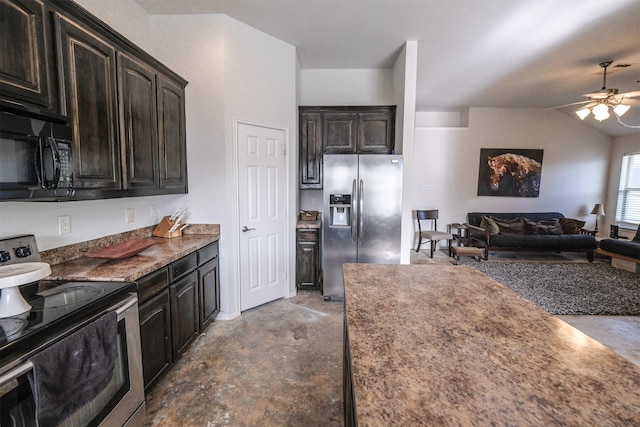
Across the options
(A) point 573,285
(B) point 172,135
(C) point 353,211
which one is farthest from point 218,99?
(A) point 573,285

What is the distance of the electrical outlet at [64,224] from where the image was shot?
1.92 m

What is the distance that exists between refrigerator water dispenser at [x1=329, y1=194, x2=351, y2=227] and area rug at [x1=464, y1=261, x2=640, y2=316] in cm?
249

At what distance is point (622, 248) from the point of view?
15.8ft

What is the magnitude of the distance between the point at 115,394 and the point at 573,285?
5.34 metres

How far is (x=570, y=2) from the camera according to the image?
2580mm

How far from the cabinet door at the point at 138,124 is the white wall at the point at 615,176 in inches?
336

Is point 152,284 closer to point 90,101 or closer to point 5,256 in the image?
point 5,256

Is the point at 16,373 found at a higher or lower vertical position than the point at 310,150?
lower

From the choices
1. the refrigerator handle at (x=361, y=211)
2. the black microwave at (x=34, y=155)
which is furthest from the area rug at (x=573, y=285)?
Result: the black microwave at (x=34, y=155)

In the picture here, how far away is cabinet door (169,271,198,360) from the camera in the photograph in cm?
218

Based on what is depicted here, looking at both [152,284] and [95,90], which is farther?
[152,284]

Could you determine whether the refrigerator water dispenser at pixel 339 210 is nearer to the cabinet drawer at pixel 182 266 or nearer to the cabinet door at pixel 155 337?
the cabinet drawer at pixel 182 266

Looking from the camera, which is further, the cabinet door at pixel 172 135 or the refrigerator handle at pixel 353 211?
the refrigerator handle at pixel 353 211

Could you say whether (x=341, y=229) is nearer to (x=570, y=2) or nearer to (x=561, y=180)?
(x=570, y=2)
